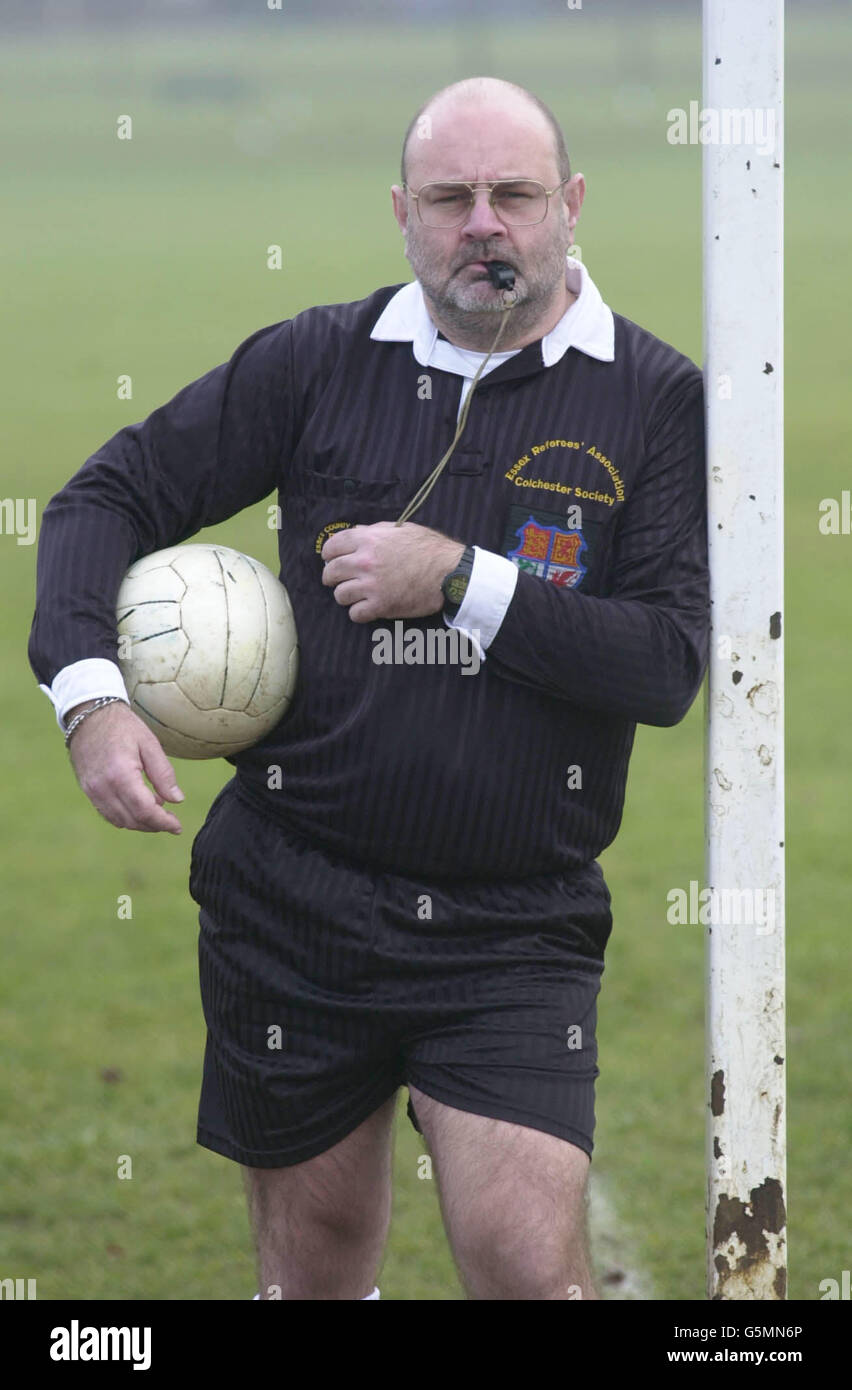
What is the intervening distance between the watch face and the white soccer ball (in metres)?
0.43

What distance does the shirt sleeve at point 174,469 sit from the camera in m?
3.69

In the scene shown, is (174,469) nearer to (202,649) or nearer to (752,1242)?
(202,649)

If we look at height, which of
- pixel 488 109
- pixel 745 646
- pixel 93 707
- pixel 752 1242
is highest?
pixel 488 109

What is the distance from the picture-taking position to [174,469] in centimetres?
377

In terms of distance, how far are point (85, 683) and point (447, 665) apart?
697 mm

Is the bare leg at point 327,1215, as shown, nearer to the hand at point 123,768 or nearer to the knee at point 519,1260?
the knee at point 519,1260

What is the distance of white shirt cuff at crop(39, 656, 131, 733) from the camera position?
3.49 metres

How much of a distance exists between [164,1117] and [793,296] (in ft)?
85.0

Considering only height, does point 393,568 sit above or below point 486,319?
below

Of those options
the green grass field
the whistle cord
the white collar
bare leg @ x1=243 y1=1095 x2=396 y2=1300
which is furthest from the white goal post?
the green grass field

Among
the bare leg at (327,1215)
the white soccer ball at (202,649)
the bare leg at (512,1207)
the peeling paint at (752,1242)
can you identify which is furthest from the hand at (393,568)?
the peeling paint at (752,1242)

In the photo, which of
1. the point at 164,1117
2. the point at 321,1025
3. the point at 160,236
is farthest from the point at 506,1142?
the point at 160,236

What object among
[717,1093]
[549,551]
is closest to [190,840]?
[717,1093]
